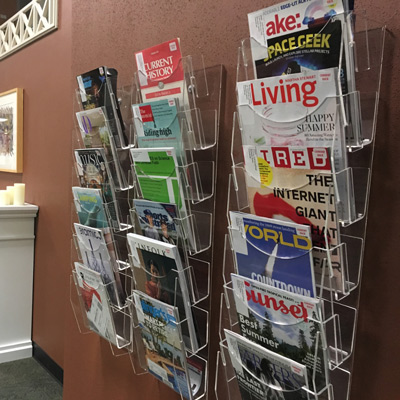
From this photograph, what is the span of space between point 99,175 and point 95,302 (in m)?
0.40

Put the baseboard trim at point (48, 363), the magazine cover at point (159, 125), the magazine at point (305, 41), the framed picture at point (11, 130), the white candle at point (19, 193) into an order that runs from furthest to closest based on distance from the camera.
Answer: the framed picture at point (11, 130)
the white candle at point (19, 193)
the baseboard trim at point (48, 363)
the magazine cover at point (159, 125)
the magazine at point (305, 41)

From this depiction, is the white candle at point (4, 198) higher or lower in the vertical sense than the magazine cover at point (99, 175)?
lower

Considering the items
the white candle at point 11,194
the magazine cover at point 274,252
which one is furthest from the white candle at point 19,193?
the magazine cover at point 274,252

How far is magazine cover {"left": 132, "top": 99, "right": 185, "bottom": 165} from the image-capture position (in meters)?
0.96

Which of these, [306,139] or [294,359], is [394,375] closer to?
[294,359]

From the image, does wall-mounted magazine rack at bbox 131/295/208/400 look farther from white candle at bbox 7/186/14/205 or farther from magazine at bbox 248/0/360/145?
white candle at bbox 7/186/14/205

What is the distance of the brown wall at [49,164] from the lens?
222cm

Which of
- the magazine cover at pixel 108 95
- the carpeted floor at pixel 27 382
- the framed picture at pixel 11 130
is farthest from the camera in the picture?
the framed picture at pixel 11 130

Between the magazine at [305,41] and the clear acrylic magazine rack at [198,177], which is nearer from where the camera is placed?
the magazine at [305,41]

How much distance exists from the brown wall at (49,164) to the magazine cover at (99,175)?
0.94 meters

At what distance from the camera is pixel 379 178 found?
2.36 ft

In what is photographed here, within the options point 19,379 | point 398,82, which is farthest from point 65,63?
point 398,82

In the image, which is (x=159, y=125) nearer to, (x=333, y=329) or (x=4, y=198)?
(x=333, y=329)

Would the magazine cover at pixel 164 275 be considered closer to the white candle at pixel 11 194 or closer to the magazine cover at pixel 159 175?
the magazine cover at pixel 159 175
